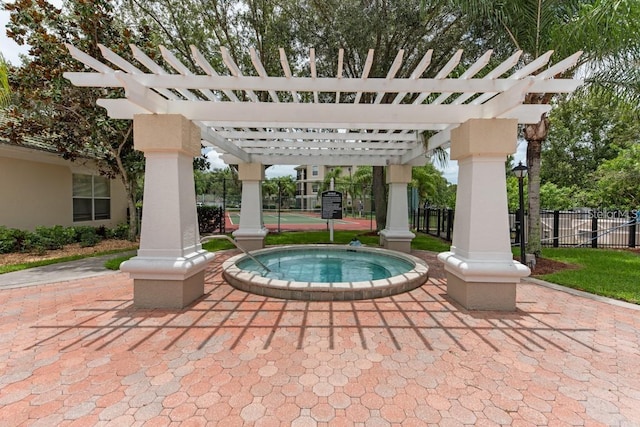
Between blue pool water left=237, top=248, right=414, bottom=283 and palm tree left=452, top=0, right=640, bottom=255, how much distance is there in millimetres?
4342

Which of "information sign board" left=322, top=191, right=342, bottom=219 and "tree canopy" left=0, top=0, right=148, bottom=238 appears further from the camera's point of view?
"information sign board" left=322, top=191, right=342, bottom=219

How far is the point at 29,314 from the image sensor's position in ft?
15.3

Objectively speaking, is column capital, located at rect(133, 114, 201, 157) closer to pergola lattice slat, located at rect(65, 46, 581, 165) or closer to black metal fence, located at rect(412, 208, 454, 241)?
pergola lattice slat, located at rect(65, 46, 581, 165)

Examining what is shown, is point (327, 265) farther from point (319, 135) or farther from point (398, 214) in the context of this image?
point (319, 135)

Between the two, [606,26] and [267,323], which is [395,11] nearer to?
[606,26]

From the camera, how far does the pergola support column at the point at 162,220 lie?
15.5 ft

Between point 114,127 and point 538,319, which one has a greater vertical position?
point 114,127

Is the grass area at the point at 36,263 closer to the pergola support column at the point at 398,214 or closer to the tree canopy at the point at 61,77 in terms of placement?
the tree canopy at the point at 61,77

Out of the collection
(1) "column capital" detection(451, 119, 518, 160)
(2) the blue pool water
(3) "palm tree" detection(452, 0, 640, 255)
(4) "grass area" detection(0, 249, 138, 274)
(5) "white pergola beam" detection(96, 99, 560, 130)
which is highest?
(3) "palm tree" detection(452, 0, 640, 255)

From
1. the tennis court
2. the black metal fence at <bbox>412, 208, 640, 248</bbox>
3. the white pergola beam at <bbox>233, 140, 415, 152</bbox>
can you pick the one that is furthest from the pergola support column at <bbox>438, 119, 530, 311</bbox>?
the tennis court

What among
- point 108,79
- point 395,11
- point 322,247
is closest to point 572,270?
point 322,247

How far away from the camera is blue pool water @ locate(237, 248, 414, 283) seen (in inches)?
304

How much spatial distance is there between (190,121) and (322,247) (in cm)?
643

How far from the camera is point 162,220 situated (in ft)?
15.8
